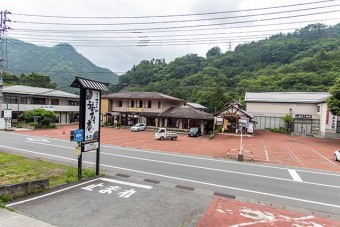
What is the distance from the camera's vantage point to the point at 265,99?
45.3 m

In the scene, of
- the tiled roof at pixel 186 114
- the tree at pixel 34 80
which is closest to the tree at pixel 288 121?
the tiled roof at pixel 186 114

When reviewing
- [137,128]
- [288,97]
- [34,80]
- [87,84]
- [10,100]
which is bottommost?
[137,128]

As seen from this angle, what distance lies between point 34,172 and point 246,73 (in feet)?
226

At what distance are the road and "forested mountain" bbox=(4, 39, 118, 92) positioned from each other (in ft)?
155

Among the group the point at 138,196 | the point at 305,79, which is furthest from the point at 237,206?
the point at 305,79

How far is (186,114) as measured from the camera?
129 ft

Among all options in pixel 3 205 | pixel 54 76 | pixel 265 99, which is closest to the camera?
pixel 3 205

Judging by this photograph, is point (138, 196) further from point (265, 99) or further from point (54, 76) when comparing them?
point (54, 76)

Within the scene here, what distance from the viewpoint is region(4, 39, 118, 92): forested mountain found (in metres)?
61.8

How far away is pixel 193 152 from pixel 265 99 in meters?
29.5

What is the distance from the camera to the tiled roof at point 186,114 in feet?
124

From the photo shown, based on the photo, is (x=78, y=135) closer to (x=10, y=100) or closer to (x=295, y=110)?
(x=10, y=100)

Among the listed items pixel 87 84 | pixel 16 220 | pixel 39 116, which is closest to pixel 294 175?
pixel 87 84

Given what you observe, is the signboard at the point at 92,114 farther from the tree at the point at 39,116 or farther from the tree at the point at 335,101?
the tree at the point at 39,116
